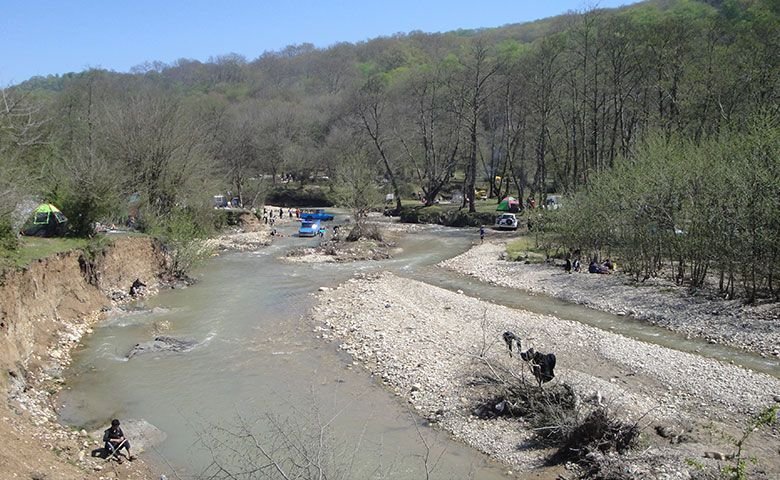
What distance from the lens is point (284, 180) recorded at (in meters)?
91.1

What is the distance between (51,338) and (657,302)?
23915mm

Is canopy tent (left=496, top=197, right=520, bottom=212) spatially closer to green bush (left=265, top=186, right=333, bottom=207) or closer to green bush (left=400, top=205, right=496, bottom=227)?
green bush (left=400, top=205, right=496, bottom=227)

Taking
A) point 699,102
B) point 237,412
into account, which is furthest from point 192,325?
point 699,102

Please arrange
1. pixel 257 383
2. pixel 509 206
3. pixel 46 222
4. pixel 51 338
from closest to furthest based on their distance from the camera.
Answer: pixel 257 383, pixel 51 338, pixel 46 222, pixel 509 206

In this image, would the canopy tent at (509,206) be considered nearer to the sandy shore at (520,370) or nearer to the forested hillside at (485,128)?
the forested hillside at (485,128)

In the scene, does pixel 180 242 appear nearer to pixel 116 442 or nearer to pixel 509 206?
pixel 116 442

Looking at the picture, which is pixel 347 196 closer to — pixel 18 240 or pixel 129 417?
pixel 18 240

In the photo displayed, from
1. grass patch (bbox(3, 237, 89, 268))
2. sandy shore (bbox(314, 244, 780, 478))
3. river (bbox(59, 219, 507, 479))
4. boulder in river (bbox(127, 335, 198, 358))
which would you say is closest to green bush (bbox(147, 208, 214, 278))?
river (bbox(59, 219, 507, 479))

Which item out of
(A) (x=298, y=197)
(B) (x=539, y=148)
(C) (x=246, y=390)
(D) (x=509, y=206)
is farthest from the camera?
(A) (x=298, y=197)

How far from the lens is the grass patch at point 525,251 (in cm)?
3659

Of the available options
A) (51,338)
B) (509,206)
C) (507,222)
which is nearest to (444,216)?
(509,206)

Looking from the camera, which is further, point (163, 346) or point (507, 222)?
point (507, 222)

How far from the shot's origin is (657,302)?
81.8 ft

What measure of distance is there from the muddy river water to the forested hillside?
6398mm
